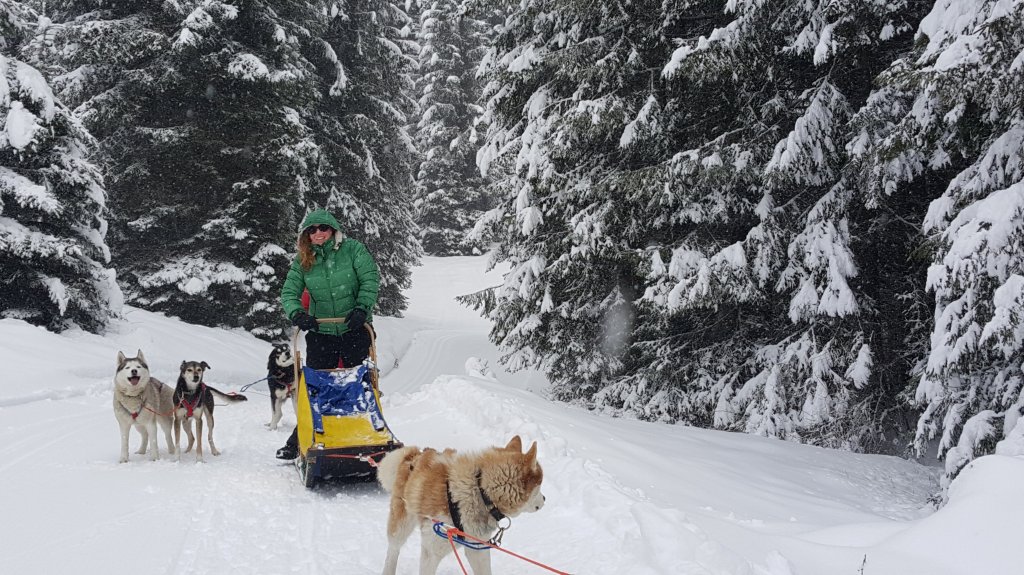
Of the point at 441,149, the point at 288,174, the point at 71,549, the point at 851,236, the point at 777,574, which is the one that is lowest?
the point at 71,549

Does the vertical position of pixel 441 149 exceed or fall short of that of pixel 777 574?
it exceeds it

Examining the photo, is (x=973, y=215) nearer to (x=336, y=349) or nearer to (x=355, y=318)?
(x=355, y=318)

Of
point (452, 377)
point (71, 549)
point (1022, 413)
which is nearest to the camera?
point (71, 549)

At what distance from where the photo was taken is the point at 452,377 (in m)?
10.4

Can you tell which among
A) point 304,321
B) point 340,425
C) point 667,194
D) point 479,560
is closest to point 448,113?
point 667,194

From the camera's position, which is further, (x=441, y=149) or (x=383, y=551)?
(x=441, y=149)

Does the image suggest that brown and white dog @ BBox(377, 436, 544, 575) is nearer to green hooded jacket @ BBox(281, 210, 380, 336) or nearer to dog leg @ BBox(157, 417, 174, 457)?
green hooded jacket @ BBox(281, 210, 380, 336)

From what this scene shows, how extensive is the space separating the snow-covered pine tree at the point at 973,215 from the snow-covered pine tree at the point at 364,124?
13982 mm

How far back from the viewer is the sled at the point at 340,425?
4914 mm

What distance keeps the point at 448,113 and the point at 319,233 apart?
31199 mm

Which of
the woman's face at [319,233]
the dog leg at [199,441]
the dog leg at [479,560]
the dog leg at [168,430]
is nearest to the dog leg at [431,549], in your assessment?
the dog leg at [479,560]

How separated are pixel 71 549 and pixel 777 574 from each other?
4181mm

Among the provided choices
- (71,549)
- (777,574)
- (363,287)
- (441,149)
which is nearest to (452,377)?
(363,287)

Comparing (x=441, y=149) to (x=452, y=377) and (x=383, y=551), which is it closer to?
(x=452, y=377)
